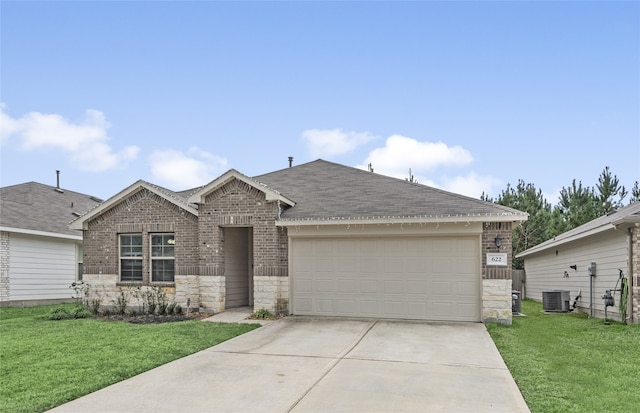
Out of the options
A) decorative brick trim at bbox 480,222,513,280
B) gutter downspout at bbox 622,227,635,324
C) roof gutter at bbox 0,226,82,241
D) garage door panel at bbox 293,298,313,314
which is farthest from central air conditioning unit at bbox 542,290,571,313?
roof gutter at bbox 0,226,82,241

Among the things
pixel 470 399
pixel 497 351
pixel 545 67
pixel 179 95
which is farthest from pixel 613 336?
pixel 179 95

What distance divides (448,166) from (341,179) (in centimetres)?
1772

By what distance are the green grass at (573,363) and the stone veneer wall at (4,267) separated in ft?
52.4

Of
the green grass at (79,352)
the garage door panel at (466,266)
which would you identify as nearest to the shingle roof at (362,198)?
the garage door panel at (466,266)

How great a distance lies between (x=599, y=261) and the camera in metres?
14.3

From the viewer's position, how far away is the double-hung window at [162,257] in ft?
46.3

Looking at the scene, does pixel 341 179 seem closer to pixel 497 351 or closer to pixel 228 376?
pixel 497 351

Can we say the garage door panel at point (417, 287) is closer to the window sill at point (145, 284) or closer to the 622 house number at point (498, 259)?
the 622 house number at point (498, 259)

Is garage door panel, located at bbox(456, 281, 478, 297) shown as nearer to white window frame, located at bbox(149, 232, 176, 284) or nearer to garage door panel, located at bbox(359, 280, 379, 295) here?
garage door panel, located at bbox(359, 280, 379, 295)

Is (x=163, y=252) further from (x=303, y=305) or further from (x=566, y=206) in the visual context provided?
(x=566, y=206)

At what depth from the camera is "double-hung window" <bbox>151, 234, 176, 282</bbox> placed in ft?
46.3

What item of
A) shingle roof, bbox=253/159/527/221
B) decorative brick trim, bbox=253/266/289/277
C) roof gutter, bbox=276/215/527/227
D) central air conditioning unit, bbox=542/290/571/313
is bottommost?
central air conditioning unit, bbox=542/290/571/313

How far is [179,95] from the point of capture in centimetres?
1766

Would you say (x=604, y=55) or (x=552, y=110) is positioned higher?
(x=604, y=55)
